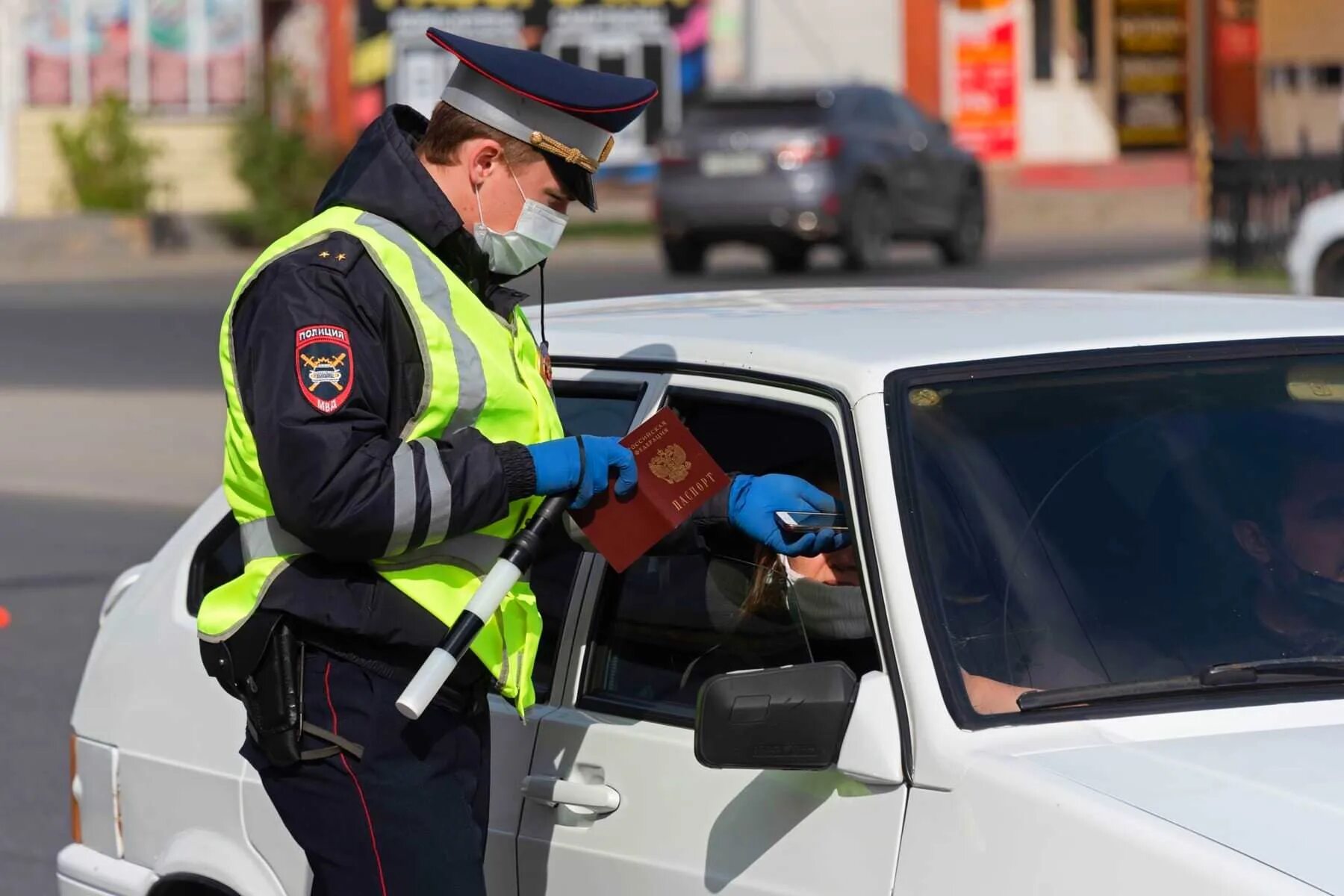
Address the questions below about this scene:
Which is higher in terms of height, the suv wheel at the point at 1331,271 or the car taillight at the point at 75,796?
the suv wheel at the point at 1331,271

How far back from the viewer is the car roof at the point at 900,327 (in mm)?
3027

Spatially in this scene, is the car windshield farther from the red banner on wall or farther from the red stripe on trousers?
the red banner on wall

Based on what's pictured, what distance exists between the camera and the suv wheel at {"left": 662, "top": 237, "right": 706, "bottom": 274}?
22656 mm

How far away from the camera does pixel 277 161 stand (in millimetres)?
27984

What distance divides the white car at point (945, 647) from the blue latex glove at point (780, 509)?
5cm

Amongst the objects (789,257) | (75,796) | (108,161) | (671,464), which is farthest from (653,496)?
(108,161)

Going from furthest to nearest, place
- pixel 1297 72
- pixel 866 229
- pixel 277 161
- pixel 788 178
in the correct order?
pixel 1297 72 → pixel 277 161 → pixel 866 229 → pixel 788 178

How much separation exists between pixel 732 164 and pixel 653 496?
63.0 feet

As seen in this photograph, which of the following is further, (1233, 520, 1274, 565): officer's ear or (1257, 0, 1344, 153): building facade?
(1257, 0, 1344, 153): building facade

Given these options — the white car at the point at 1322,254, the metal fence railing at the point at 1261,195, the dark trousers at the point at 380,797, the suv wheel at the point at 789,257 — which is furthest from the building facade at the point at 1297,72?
the dark trousers at the point at 380,797

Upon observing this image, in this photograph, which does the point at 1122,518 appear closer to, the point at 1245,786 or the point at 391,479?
the point at 1245,786

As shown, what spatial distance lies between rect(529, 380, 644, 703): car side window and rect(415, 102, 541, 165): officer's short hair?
45 centimetres

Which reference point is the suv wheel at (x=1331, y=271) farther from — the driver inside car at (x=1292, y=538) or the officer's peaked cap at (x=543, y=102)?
the officer's peaked cap at (x=543, y=102)

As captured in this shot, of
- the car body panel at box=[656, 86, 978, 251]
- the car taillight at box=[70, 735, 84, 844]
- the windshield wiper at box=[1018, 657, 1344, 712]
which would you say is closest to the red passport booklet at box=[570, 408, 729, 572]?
the windshield wiper at box=[1018, 657, 1344, 712]
